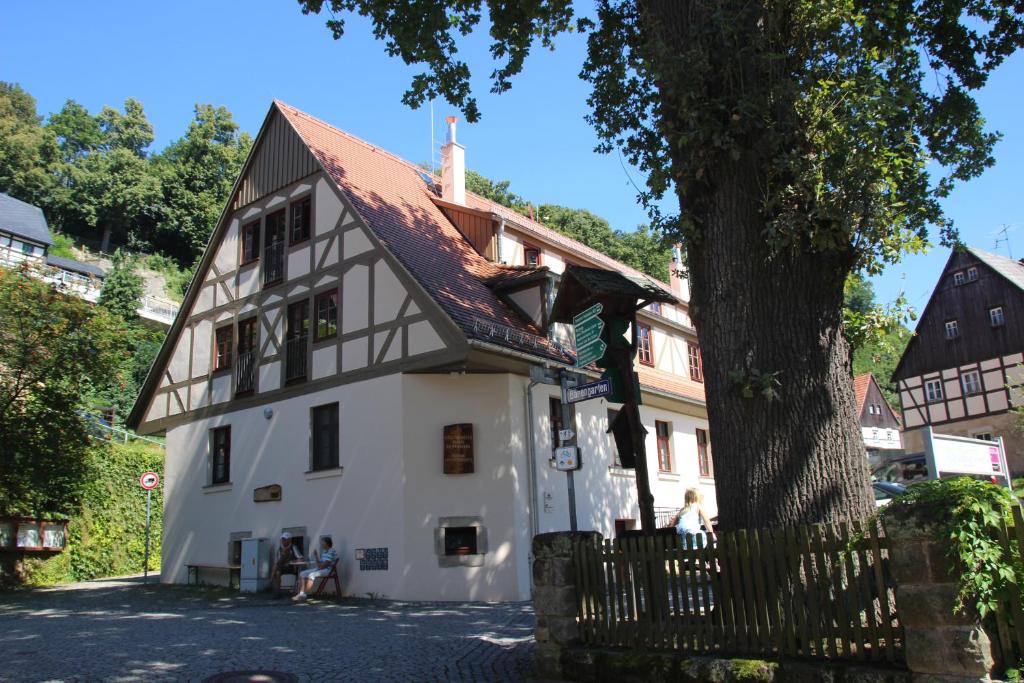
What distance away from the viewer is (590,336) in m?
8.49

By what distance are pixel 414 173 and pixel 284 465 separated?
8982 millimetres

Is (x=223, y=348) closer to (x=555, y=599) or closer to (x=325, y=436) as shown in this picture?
(x=325, y=436)

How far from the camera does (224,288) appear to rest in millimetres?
19766

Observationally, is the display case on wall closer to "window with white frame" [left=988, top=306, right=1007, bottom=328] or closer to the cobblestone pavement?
the cobblestone pavement

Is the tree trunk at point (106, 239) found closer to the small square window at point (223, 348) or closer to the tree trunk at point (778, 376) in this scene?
the small square window at point (223, 348)

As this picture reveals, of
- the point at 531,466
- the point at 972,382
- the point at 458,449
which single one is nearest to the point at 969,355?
the point at 972,382

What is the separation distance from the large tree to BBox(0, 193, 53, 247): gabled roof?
177 feet

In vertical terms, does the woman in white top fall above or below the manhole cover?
above

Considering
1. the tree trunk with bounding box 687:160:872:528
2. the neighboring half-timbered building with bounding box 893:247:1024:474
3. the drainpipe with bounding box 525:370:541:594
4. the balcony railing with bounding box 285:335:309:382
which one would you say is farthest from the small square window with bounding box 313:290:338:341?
the neighboring half-timbered building with bounding box 893:247:1024:474

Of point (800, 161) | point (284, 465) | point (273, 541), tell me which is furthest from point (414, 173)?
point (800, 161)

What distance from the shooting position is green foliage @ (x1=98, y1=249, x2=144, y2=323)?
44438mm

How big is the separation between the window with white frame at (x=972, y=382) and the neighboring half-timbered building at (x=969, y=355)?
1.6 inches

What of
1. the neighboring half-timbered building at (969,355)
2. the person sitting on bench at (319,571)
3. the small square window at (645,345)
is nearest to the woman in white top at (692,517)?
the person sitting on bench at (319,571)

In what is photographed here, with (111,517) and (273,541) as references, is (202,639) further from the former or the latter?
(111,517)
